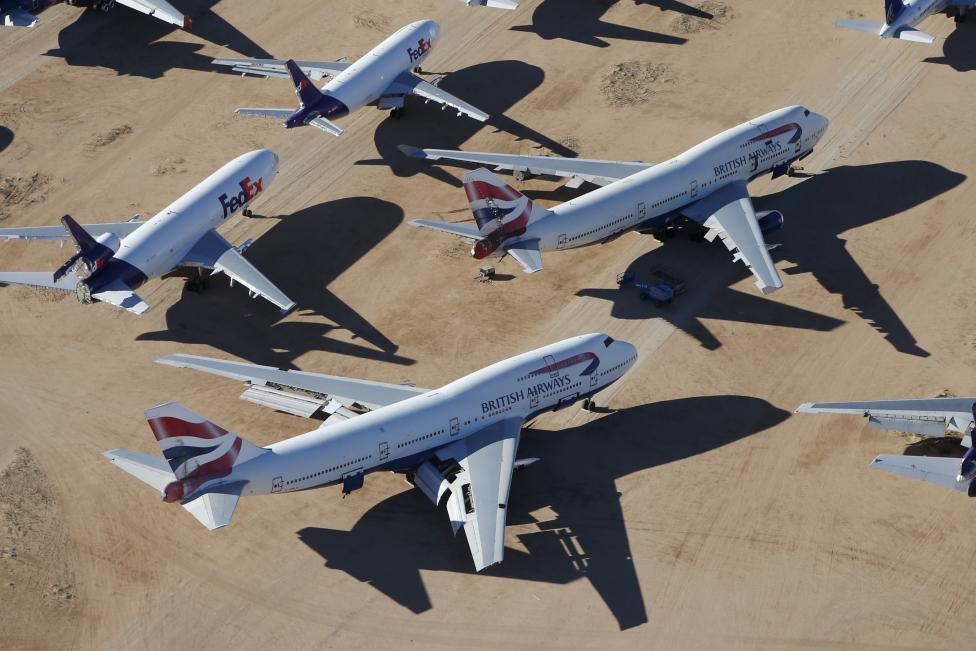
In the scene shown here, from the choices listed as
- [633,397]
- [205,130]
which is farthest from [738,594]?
[205,130]

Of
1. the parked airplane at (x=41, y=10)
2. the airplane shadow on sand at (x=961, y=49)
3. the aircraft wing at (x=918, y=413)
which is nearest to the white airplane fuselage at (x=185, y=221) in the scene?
the parked airplane at (x=41, y=10)

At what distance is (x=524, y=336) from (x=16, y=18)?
49338 millimetres

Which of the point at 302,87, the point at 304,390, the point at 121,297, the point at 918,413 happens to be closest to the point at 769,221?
the point at 918,413

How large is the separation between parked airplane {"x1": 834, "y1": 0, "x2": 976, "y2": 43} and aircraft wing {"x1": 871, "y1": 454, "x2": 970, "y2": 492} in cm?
4159

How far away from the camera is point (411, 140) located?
81.6 metres

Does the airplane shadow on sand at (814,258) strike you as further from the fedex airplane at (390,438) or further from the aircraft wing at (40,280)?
the aircraft wing at (40,280)

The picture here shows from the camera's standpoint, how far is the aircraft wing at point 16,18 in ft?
291

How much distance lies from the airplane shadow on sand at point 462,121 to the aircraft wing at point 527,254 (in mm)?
12933

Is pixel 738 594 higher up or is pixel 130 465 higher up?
pixel 130 465

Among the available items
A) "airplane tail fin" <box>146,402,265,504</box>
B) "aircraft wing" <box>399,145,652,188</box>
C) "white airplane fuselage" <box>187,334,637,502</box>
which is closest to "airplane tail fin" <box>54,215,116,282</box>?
"airplane tail fin" <box>146,402,265,504</box>

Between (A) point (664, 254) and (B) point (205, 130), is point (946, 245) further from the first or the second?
(B) point (205, 130)

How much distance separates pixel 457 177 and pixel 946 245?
3011cm

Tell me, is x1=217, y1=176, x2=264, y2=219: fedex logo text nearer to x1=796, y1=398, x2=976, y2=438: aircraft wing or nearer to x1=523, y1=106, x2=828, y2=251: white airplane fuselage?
x1=523, y1=106, x2=828, y2=251: white airplane fuselage

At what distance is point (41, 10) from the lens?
300ft
